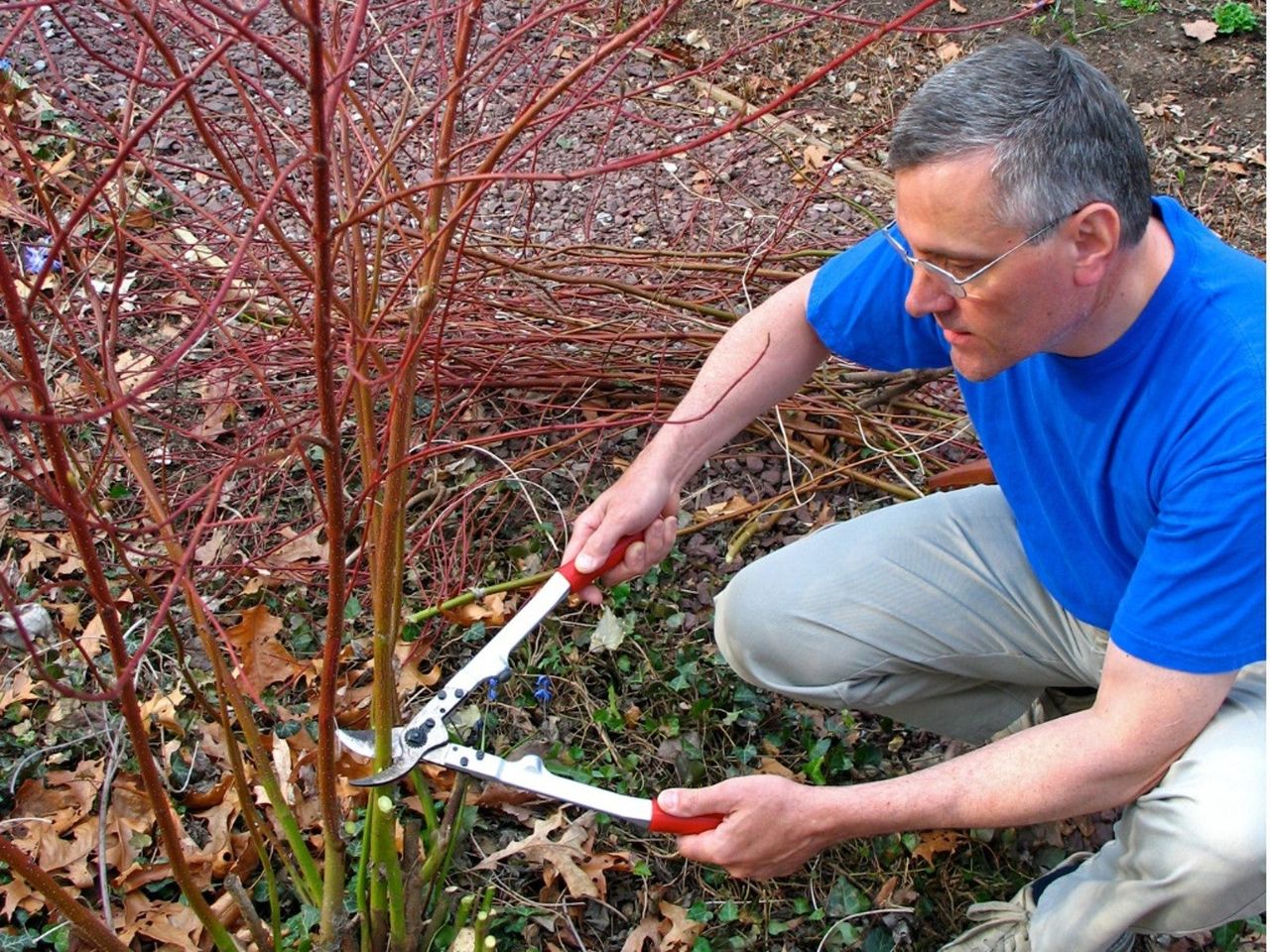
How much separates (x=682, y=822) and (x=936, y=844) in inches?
34.9

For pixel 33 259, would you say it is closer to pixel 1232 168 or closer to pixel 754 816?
pixel 754 816

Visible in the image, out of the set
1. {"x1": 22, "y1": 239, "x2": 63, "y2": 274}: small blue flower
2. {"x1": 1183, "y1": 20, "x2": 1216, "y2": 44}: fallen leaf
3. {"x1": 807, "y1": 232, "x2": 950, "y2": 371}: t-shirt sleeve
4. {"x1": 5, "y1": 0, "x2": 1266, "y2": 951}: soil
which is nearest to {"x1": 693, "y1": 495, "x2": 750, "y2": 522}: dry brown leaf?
{"x1": 5, "y1": 0, "x2": 1266, "y2": 951}: soil

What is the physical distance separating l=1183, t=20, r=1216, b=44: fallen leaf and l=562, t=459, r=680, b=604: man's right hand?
162 inches

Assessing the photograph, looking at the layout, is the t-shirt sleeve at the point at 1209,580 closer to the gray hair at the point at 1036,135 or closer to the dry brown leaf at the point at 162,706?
the gray hair at the point at 1036,135

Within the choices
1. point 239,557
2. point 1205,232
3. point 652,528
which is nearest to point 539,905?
point 652,528

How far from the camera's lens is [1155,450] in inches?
73.2

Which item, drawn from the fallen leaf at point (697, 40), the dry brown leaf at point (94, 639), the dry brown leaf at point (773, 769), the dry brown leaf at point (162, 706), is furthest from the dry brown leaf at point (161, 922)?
the fallen leaf at point (697, 40)

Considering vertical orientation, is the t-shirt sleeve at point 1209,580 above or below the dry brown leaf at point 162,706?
above

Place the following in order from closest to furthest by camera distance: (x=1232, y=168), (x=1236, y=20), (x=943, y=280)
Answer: (x=943, y=280), (x=1232, y=168), (x=1236, y=20)

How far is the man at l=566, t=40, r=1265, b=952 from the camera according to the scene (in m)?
1.72

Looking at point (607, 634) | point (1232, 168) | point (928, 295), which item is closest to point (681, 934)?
point (607, 634)

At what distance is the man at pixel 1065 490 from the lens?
1.72 meters

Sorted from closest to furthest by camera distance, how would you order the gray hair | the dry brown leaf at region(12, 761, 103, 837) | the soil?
the gray hair, the dry brown leaf at region(12, 761, 103, 837), the soil

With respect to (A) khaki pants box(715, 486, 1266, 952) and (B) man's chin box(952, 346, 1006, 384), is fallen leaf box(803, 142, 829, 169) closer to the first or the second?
(A) khaki pants box(715, 486, 1266, 952)
